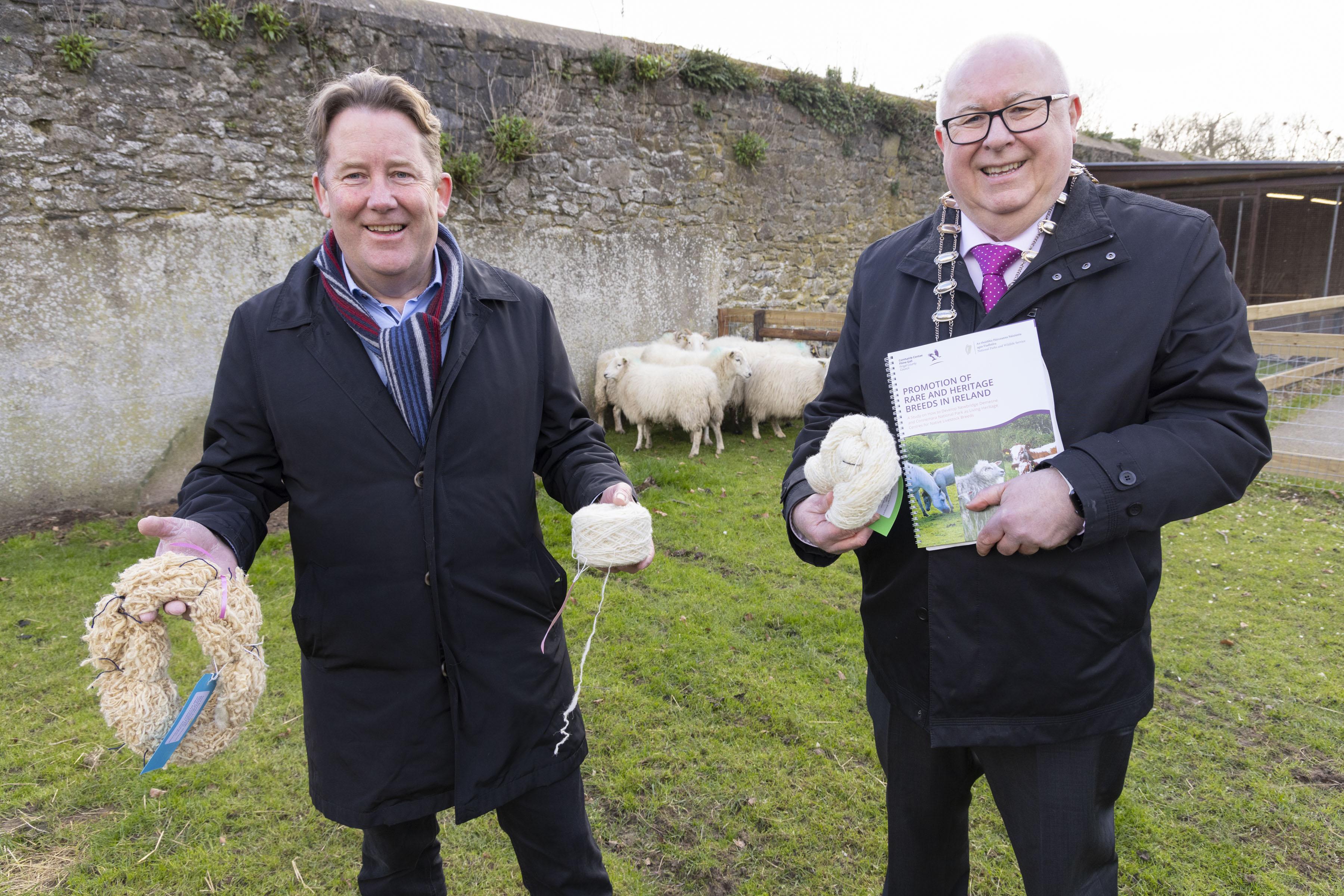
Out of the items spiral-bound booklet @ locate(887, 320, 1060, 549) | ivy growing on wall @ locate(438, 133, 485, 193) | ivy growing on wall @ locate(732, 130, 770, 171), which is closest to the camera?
spiral-bound booklet @ locate(887, 320, 1060, 549)

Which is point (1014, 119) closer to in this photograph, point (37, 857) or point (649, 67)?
point (37, 857)

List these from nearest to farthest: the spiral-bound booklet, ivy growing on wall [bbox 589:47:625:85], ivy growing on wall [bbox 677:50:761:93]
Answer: the spiral-bound booklet < ivy growing on wall [bbox 589:47:625:85] < ivy growing on wall [bbox 677:50:761:93]

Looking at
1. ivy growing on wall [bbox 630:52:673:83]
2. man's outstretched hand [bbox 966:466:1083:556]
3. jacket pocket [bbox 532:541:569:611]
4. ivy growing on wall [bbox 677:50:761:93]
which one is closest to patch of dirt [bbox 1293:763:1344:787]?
man's outstretched hand [bbox 966:466:1083:556]

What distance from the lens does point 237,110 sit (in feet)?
22.6

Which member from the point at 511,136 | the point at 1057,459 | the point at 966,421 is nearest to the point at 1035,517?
the point at 1057,459

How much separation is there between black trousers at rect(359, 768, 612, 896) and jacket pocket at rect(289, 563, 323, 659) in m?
0.56

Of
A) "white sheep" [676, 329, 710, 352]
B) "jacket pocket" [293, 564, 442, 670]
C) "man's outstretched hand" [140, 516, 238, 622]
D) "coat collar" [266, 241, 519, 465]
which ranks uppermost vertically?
"coat collar" [266, 241, 519, 465]

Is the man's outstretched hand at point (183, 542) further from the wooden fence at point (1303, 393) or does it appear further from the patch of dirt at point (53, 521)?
the wooden fence at point (1303, 393)

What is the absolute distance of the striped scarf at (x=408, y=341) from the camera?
6.36 feet

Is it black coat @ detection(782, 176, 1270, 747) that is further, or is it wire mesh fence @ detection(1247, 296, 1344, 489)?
wire mesh fence @ detection(1247, 296, 1344, 489)

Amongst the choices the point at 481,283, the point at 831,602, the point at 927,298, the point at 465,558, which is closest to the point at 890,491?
the point at 927,298

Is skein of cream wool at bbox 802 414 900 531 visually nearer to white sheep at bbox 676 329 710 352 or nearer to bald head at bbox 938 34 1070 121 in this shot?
bald head at bbox 938 34 1070 121

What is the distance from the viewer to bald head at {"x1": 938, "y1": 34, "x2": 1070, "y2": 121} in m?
1.71

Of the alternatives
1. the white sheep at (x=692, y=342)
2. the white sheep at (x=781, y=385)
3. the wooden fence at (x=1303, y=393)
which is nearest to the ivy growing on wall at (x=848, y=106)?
the white sheep at (x=692, y=342)
